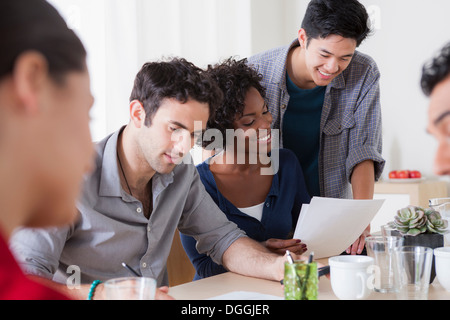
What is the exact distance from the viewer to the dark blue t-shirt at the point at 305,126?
2.16m

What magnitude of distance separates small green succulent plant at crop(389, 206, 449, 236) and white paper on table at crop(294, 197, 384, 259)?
6.2 inches

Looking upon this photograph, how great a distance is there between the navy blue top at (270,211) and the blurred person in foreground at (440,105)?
1.10m

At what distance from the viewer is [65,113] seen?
458 mm

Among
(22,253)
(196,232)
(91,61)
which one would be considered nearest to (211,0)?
(91,61)

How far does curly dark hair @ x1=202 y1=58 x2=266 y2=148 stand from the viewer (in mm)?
1907

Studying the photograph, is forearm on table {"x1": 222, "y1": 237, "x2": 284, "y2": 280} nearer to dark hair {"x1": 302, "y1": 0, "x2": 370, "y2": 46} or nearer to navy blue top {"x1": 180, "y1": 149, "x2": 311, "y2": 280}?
navy blue top {"x1": 180, "y1": 149, "x2": 311, "y2": 280}

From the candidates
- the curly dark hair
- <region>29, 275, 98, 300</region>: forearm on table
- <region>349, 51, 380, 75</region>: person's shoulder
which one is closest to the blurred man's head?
<region>29, 275, 98, 300</region>: forearm on table

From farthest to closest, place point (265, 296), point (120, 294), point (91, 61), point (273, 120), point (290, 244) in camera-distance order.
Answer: point (91, 61) < point (273, 120) < point (290, 244) < point (265, 296) < point (120, 294)

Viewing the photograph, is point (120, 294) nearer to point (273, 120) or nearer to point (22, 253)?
point (22, 253)

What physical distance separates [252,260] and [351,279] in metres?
0.37

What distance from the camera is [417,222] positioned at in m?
1.38

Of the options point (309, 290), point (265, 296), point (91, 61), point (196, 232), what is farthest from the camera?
point (91, 61)

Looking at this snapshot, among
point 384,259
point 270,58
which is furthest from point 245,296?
point 270,58

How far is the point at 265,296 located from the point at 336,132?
1108 mm
